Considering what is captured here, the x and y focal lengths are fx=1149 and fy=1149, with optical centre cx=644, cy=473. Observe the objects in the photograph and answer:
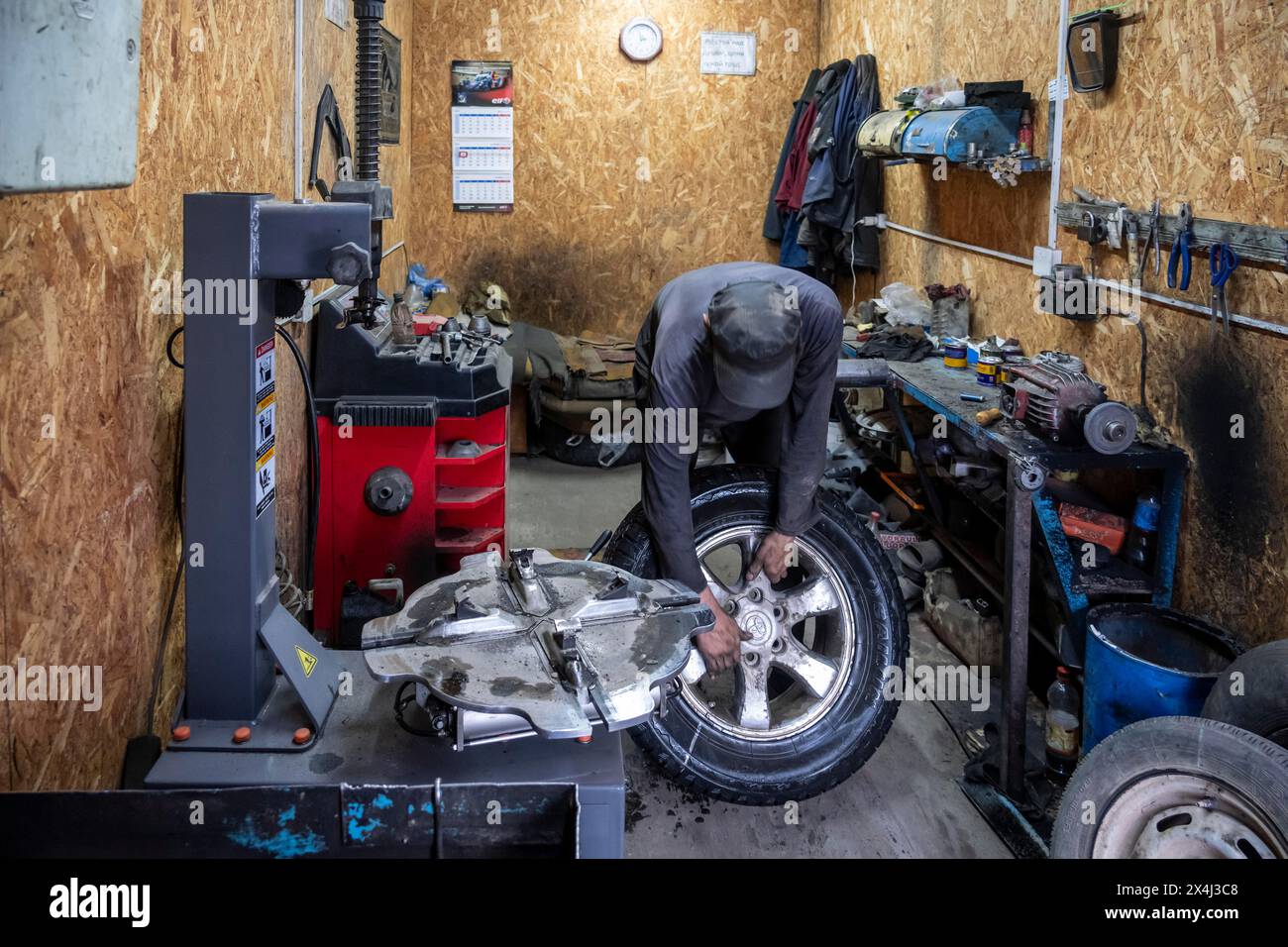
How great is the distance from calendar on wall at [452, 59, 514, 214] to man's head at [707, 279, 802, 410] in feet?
13.0

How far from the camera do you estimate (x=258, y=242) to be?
1751 mm

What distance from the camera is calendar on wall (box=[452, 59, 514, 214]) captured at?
19.9ft

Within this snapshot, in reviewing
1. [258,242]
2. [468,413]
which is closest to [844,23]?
[468,413]

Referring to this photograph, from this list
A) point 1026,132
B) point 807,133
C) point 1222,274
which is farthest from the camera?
point 807,133

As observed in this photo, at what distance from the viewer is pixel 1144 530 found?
302 cm

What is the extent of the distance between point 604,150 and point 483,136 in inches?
25.7

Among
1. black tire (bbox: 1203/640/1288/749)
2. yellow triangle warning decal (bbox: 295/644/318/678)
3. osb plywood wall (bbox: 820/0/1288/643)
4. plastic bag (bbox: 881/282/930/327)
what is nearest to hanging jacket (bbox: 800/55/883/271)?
→ plastic bag (bbox: 881/282/930/327)

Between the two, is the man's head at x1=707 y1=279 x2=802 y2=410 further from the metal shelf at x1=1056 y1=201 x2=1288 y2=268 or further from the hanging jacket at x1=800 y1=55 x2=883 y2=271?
the hanging jacket at x1=800 y1=55 x2=883 y2=271

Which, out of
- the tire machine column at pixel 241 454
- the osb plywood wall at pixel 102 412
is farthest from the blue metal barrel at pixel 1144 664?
the osb plywood wall at pixel 102 412

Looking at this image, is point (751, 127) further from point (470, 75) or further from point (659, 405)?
point (659, 405)

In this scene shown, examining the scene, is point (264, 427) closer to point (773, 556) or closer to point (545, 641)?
point (545, 641)

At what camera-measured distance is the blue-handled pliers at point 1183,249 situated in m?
2.88

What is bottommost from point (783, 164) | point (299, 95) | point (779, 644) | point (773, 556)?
point (779, 644)

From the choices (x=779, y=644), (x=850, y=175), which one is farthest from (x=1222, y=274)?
(x=850, y=175)
